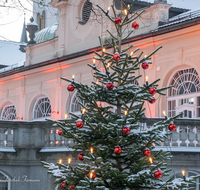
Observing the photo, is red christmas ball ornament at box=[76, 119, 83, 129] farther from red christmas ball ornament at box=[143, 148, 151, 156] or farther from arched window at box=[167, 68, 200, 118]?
arched window at box=[167, 68, 200, 118]

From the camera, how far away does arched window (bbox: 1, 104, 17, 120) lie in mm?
28347

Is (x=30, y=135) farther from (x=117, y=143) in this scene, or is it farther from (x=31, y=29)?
(x=31, y=29)

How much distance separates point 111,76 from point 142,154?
1311 millimetres

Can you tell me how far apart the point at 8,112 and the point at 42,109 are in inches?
147

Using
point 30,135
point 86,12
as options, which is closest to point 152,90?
point 30,135

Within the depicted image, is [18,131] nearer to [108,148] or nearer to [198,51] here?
[108,148]

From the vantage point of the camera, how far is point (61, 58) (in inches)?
954

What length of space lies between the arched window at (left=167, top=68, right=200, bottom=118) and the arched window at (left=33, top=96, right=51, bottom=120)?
8.38 metres

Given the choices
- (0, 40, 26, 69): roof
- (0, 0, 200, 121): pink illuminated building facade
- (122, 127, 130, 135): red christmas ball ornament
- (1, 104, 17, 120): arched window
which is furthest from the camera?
(0, 40, 26, 69): roof

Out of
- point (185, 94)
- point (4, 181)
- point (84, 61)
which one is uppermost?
point (84, 61)

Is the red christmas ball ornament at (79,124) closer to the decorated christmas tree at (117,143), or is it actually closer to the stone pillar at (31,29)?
the decorated christmas tree at (117,143)

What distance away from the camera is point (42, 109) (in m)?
26.0

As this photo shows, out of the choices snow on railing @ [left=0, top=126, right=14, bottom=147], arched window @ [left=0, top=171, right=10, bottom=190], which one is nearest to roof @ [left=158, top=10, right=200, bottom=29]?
snow on railing @ [left=0, top=126, right=14, bottom=147]

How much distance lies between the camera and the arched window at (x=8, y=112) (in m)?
28.3
